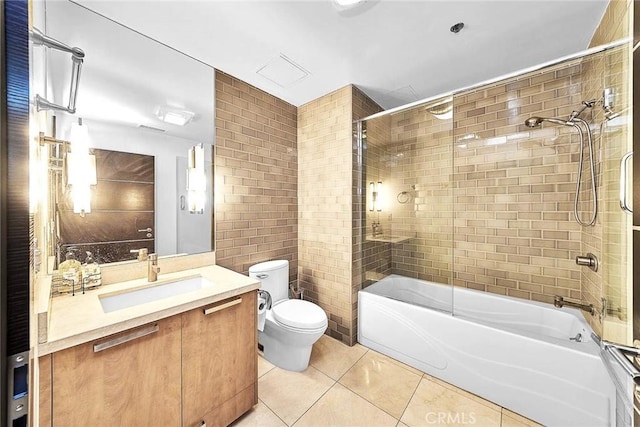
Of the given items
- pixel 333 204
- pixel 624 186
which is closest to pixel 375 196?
pixel 333 204

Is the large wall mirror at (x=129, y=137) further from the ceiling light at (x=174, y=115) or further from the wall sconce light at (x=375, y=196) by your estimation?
the wall sconce light at (x=375, y=196)

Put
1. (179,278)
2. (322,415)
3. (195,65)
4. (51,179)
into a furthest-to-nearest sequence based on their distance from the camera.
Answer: (195,65) → (179,278) → (322,415) → (51,179)

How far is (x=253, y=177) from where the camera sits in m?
2.22

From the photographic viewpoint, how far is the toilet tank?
2.05 metres

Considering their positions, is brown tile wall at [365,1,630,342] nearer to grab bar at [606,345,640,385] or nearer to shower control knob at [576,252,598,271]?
shower control knob at [576,252,598,271]

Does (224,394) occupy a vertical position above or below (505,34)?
below

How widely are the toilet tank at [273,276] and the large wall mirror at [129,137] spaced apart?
1.46ft

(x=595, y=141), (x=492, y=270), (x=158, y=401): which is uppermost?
(x=595, y=141)

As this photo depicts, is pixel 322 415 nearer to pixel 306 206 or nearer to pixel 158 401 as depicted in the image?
pixel 158 401

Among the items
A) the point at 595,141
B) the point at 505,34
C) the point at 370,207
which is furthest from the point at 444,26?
the point at 370,207

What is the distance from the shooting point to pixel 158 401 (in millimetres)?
1116

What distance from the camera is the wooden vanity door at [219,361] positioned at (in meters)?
1.22

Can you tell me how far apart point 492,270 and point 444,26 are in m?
2.05

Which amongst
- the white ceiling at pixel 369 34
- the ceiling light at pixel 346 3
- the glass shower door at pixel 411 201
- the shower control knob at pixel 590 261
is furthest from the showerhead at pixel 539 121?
the ceiling light at pixel 346 3
